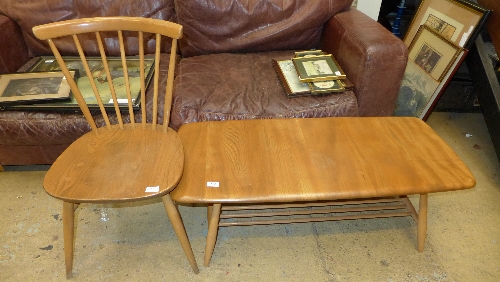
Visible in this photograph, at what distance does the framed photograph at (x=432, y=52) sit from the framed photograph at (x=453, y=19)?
0.17 feet

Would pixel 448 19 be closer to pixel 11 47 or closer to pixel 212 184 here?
pixel 212 184

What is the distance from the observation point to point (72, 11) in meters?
1.86

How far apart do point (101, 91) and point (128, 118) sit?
20 cm

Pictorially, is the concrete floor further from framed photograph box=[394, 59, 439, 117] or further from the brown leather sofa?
framed photograph box=[394, 59, 439, 117]

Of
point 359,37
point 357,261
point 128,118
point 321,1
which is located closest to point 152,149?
point 128,118

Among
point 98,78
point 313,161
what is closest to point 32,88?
point 98,78

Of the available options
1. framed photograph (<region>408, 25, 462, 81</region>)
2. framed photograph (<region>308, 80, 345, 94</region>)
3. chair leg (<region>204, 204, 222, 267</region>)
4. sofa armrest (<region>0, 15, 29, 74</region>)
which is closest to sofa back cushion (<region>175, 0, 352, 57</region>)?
framed photograph (<region>308, 80, 345, 94</region>)

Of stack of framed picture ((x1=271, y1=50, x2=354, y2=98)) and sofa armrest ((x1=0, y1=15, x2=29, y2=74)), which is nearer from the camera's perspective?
stack of framed picture ((x1=271, y1=50, x2=354, y2=98))

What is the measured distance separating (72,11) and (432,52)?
6.52 ft

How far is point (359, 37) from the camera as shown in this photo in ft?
5.28

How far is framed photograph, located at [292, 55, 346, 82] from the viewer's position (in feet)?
5.36

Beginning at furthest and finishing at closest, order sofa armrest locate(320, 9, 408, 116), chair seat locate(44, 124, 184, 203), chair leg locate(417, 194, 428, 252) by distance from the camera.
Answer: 1. sofa armrest locate(320, 9, 408, 116)
2. chair leg locate(417, 194, 428, 252)
3. chair seat locate(44, 124, 184, 203)

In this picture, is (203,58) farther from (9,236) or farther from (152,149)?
(9,236)

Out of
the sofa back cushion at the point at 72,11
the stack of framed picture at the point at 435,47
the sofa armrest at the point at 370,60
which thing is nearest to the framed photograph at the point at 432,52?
the stack of framed picture at the point at 435,47
